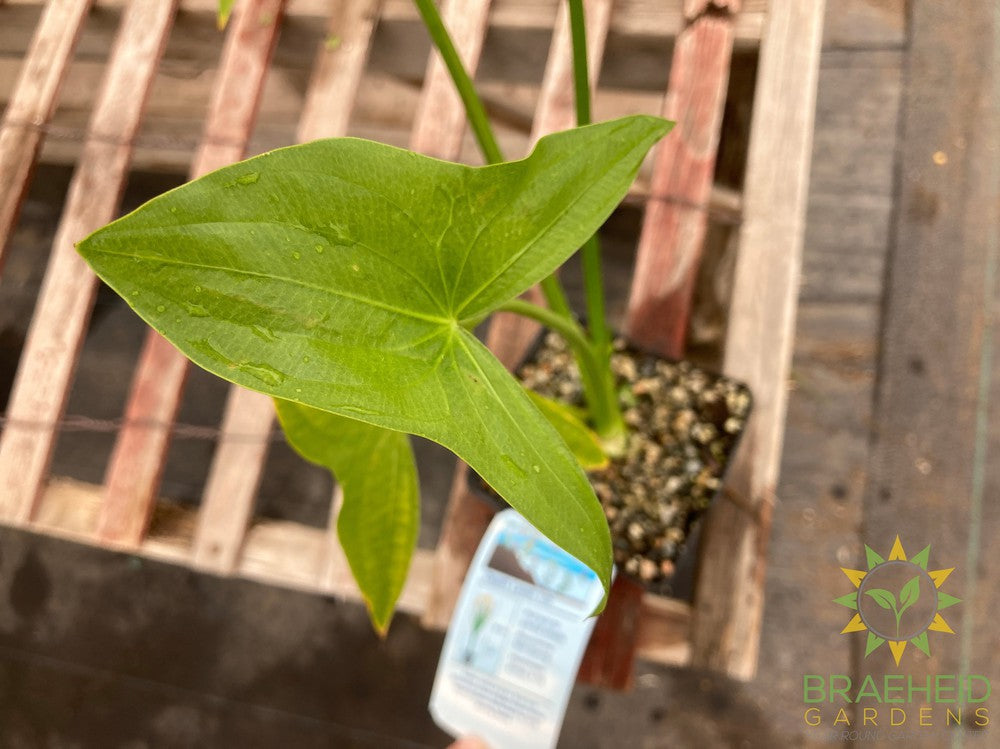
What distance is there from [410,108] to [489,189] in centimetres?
104

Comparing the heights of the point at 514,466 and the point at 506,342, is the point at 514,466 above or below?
below

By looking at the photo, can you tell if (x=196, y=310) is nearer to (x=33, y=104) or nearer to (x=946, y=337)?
(x=33, y=104)

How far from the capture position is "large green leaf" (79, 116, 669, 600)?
36cm

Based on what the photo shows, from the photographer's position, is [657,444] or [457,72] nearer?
[457,72]

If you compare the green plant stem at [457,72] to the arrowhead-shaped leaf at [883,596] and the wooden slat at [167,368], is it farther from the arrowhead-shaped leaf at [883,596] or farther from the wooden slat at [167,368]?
the arrowhead-shaped leaf at [883,596]

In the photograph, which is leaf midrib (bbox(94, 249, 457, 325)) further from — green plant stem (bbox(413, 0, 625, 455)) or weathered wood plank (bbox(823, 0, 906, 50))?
weathered wood plank (bbox(823, 0, 906, 50))

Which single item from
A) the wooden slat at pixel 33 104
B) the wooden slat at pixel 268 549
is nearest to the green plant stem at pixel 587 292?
the wooden slat at pixel 268 549

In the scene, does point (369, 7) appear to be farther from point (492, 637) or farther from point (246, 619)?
point (246, 619)

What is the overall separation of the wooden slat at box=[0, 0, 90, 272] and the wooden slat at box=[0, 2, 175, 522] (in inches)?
2.9

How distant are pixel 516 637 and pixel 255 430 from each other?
43 cm

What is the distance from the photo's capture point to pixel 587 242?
0.56 meters

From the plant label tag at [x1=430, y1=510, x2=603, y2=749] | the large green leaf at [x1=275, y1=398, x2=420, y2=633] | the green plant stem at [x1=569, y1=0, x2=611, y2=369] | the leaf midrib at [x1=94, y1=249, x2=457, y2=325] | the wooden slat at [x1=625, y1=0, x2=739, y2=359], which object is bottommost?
the plant label tag at [x1=430, y1=510, x2=603, y2=749]

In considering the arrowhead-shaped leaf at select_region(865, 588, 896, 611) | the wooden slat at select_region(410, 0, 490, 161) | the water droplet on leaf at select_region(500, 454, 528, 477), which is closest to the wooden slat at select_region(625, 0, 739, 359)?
the wooden slat at select_region(410, 0, 490, 161)

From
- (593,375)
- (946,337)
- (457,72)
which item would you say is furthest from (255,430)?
(946,337)
